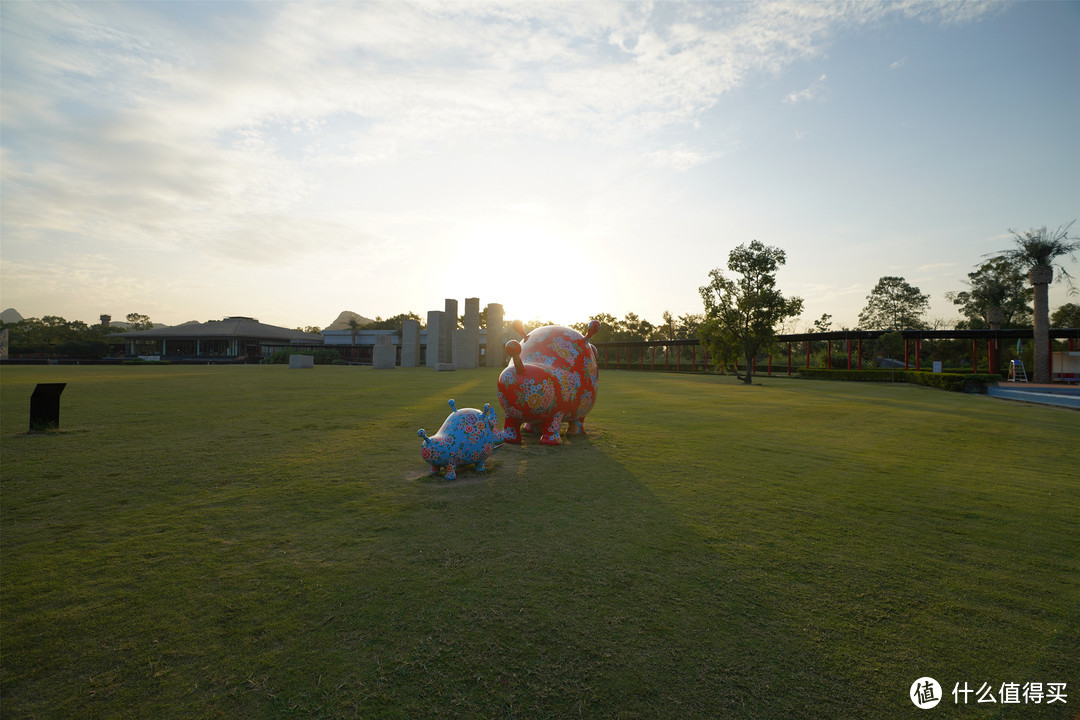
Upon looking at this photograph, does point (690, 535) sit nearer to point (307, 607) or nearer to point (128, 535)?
point (307, 607)

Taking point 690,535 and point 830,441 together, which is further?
point 830,441

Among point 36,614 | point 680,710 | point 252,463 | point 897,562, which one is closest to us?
point 680,710

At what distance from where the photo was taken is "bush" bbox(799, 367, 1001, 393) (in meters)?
22.7

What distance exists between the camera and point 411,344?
150 ft

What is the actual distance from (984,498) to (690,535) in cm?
398

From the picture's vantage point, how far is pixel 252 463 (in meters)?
6.66

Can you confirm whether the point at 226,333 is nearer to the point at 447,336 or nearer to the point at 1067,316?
the point at 447,336

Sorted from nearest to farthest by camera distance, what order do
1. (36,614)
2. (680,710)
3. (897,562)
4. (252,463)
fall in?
(680,710) < (36,614) < (897,562) < (252,463)

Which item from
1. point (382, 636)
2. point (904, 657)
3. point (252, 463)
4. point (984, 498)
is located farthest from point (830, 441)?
point (252, 463)

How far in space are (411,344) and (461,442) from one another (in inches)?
1629

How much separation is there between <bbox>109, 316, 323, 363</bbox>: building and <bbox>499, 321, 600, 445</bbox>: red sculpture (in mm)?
65664

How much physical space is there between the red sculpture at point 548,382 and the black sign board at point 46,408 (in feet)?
26.5

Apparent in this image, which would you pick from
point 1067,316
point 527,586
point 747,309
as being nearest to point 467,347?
point 747,309

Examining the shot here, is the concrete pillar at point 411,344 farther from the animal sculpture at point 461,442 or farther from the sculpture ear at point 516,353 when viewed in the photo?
the animal sculpture at point 461,442
